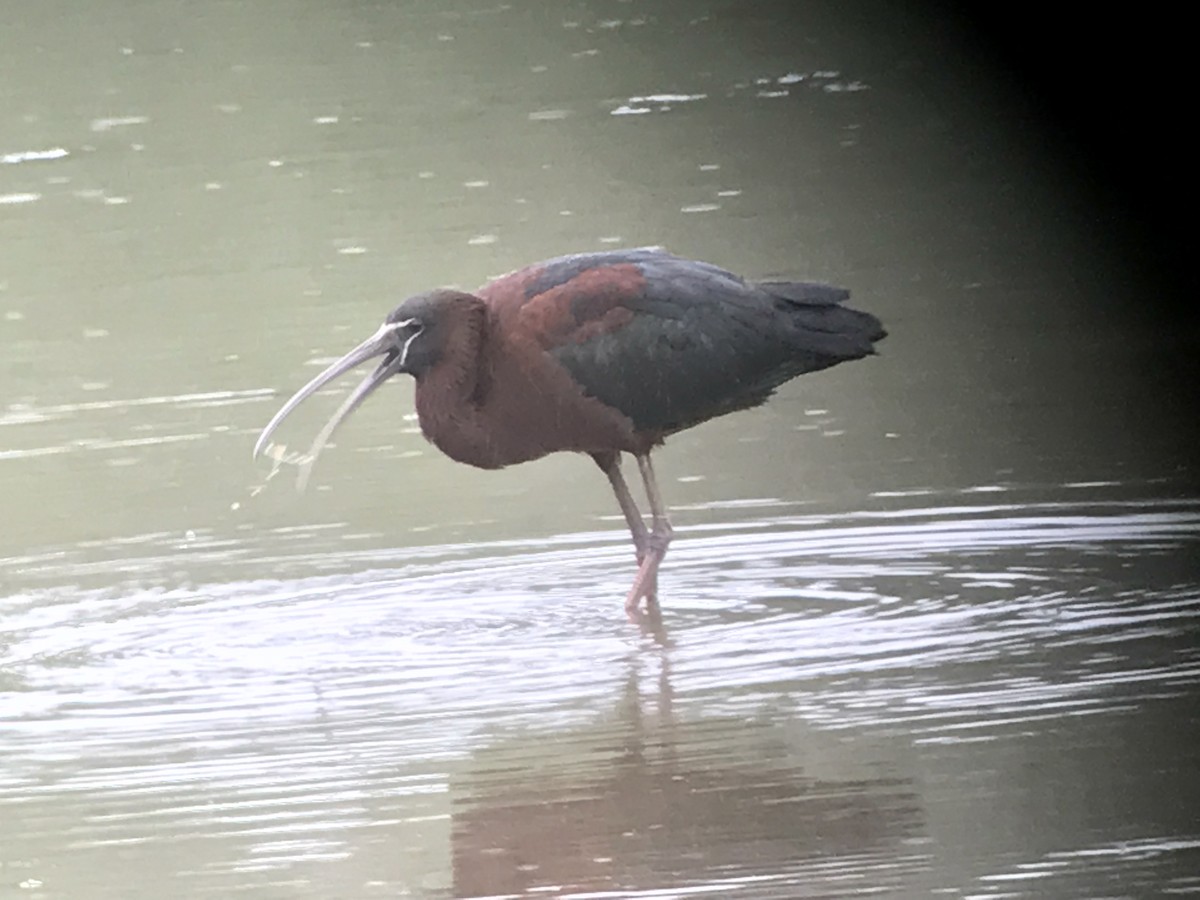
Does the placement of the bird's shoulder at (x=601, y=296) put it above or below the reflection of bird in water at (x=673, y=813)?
above

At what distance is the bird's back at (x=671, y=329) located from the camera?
6047 millimetres

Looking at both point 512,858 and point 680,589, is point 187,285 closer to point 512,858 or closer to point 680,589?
point 680,589

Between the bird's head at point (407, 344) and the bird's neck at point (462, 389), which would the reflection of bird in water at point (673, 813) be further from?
the bird's head at point (407, 344)

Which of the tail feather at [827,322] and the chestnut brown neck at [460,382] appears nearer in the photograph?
the chestnut brown neck at [460,382]

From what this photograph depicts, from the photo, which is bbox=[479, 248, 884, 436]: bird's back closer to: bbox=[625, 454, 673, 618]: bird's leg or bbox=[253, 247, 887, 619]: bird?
bbox=[253, 247, 887, 619]: bird

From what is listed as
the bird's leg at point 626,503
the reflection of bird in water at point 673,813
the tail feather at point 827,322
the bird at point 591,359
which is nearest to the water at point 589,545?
the reflection of bird in water at point 673,813

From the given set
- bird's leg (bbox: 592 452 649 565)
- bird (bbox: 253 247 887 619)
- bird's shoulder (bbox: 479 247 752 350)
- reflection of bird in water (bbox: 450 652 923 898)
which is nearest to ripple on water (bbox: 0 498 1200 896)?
reflection of bird in water (bbox: 450 652 923 898)

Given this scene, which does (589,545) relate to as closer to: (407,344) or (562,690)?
(407,344)

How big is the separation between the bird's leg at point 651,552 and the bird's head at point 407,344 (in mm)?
656

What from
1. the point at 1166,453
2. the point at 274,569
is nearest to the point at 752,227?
the point at 1166,453

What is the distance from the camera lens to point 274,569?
651 cm

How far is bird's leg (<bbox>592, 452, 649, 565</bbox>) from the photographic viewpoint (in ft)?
20.3

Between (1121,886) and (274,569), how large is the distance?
3.01m

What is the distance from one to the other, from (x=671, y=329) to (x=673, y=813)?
1.85 meters
